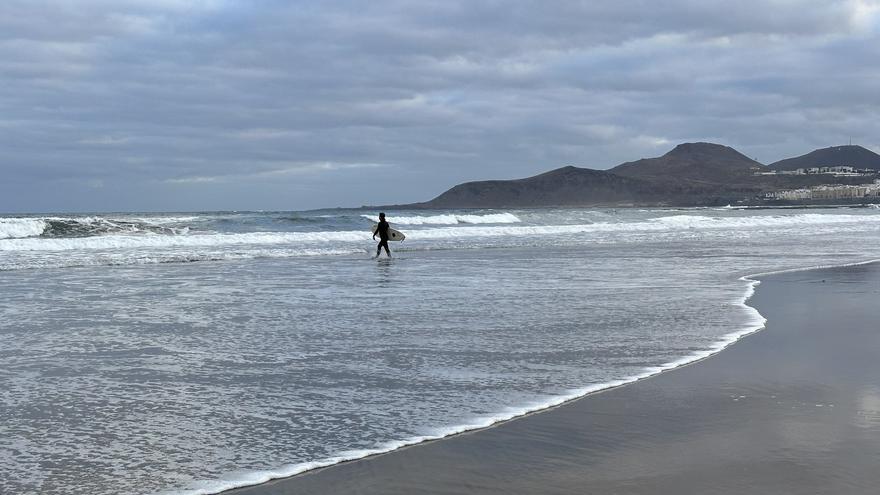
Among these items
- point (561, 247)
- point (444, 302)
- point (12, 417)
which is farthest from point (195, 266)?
point (12, 417)

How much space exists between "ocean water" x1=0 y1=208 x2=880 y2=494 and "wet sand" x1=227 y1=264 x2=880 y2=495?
0.32m

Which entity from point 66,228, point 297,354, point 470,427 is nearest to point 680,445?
point 470,427

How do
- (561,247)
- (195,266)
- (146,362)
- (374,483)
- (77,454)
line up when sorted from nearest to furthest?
1. (374,483)
2. (77,454)
3. (146,362)
4. (195,266)
5. (561,247)

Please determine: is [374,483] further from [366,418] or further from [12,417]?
[12,417]

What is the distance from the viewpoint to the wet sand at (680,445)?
4.23m

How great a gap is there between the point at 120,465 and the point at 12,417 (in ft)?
5.08

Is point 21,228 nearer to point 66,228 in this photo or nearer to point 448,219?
point 66,228

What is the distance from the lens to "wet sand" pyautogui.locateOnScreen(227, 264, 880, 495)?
13.9ft

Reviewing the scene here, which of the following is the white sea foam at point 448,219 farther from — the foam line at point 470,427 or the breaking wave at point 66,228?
the foam line at point 470,427

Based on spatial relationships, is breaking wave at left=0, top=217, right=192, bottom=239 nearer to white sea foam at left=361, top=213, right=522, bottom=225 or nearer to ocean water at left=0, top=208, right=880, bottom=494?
white sea foam at left=361, top=213, right=522, bottom=225

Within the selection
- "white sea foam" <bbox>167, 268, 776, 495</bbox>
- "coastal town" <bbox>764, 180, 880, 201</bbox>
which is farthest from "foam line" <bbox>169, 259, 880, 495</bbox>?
"coastal town" <bbox>764, 180, 880, 201</bbox>

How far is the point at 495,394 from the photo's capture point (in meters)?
6.32

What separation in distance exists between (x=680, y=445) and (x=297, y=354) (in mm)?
4226

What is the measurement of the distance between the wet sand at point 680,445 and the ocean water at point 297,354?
1.04 ft
